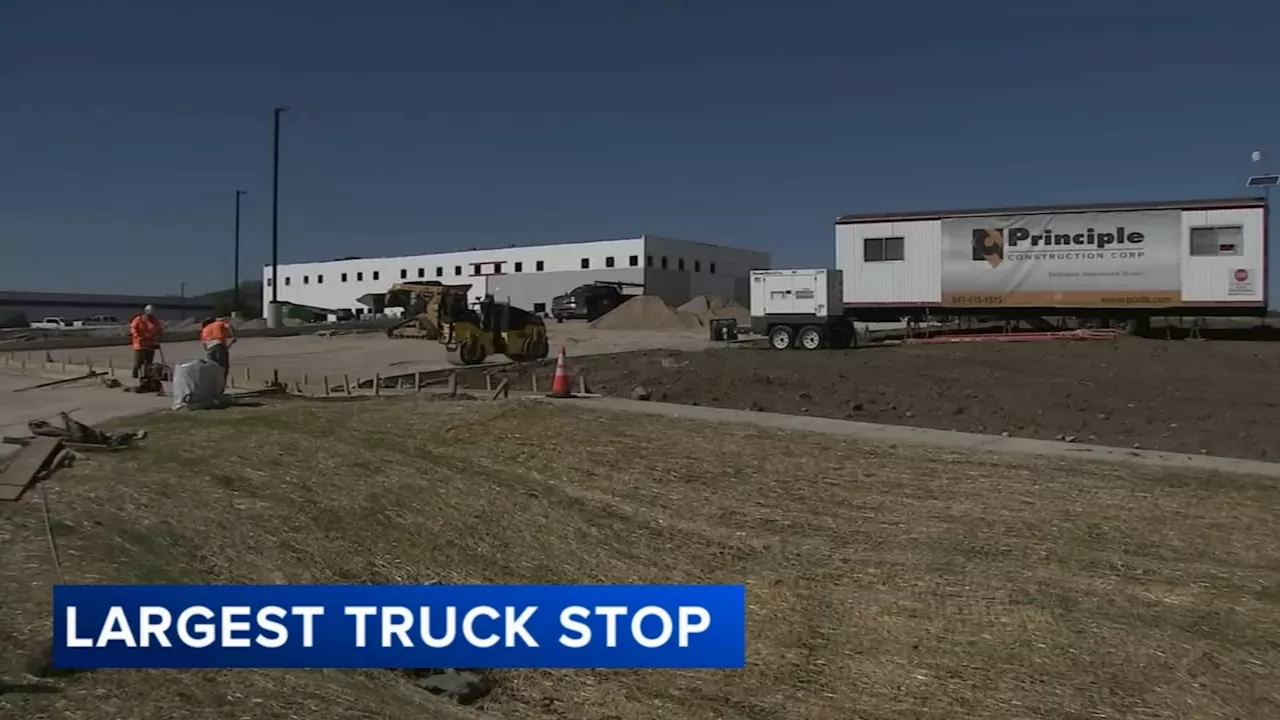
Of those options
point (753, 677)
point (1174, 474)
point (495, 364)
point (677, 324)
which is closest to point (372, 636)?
point (753, 677)

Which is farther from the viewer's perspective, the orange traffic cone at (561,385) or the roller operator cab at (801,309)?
the roller operator cab at (801,309)

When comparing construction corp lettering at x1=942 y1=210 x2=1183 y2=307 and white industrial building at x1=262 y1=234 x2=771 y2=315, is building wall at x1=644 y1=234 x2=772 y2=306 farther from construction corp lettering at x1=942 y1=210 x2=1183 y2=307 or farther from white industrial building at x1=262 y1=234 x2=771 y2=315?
construction corp lettering at x1=942 y1=210 x2=1183 y2=307

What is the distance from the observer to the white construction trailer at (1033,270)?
26.2 m

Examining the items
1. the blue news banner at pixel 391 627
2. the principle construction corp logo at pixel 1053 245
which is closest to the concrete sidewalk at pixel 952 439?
the blue news banner at pixel 391 627

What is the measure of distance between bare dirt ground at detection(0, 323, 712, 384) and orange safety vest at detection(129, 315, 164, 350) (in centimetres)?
163

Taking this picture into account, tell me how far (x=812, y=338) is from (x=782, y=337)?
80 cm

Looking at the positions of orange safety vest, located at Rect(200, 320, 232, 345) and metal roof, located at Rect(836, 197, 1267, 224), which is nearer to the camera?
orange safety vest, located at Rect(200, 320, 232, 345)

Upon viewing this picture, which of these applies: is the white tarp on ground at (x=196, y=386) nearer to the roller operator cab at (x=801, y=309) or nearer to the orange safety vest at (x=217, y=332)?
the orange safety vest at (x=217, y=332)

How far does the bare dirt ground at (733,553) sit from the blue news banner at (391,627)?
6.3 inches

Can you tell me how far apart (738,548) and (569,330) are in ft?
114

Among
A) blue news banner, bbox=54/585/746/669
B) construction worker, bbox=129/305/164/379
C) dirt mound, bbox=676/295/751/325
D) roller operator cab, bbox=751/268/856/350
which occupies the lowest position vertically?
blue news banner, bbox=54/585/746/669

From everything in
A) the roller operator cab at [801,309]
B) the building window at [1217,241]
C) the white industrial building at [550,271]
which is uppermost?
the white industrial building at [550,271]

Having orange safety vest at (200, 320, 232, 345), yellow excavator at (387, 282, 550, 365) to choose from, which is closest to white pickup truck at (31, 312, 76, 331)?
yellow excavator at (387, 282, 550, 365)

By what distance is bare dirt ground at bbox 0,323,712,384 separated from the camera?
22.0 metres
